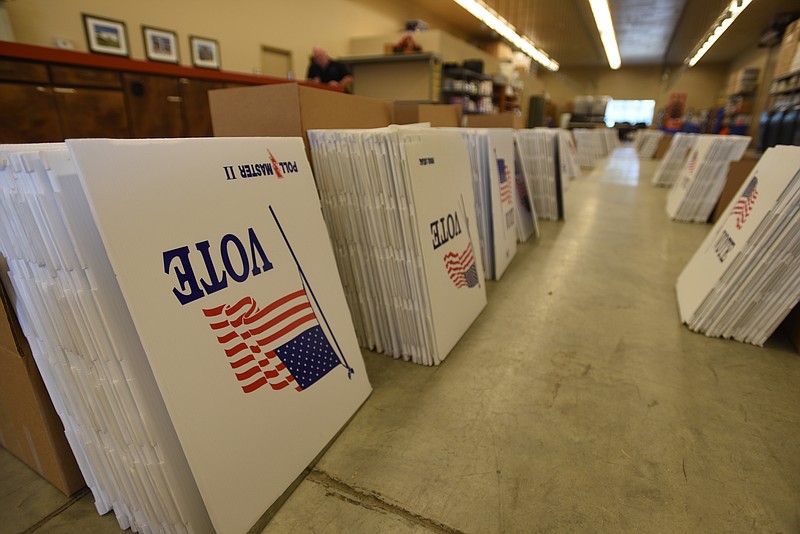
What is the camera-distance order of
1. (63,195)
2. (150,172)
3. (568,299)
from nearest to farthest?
(63,195), (150,172), (568,299)

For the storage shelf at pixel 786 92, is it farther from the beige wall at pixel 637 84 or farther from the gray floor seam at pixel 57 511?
the gray floor seam at pixel 57 511

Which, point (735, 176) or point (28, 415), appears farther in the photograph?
point (735, 176)

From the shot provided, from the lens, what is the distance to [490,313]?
2250 millimetres

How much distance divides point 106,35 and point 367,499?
18.0 ft

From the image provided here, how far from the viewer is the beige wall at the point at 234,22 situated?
3.84m

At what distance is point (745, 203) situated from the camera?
2162mm

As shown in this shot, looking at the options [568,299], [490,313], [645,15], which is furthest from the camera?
[645,15]

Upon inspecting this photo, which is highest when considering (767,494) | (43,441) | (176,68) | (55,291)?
(176,68)

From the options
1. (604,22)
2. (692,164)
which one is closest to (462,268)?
(692,164)

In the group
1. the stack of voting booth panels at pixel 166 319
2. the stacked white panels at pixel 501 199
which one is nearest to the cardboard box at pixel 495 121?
the stacked white panels at pixel 501 199

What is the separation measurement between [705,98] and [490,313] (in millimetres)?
22678

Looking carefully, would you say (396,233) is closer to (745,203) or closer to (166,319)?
(166,319)

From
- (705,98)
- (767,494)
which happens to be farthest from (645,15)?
(767,494)

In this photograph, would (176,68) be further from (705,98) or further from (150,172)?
(705,98)
